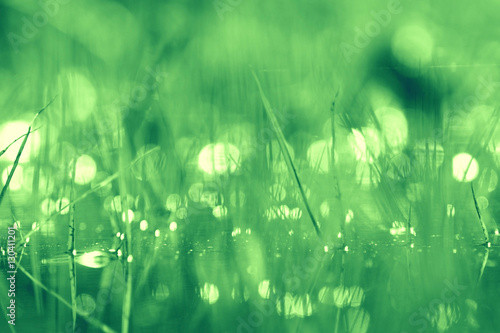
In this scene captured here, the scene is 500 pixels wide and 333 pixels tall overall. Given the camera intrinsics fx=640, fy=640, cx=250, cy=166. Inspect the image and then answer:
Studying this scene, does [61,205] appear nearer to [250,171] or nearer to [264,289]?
[250,171]

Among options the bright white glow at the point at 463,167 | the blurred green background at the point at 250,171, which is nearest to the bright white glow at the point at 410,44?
the blurred green background at the point at 250,171

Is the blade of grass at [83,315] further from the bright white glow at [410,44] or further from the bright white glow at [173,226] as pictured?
the bright white glow at [410,44]

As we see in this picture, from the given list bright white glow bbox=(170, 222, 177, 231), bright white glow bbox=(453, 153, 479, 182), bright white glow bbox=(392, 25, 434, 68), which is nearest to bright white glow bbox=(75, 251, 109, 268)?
bright white glow bbox=(170, 222, 177, 231)

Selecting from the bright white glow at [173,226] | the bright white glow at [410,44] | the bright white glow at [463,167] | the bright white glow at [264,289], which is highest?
the bright white glow at [410,44]

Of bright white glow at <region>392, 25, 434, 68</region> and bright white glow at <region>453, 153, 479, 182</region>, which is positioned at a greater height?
bright white glow at <region>392, 25, 434, 68</region>

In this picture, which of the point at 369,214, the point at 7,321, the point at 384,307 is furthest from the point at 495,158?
the point at 7,321

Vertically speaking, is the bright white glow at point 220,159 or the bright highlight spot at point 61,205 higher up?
the bright white glow at point 220,159

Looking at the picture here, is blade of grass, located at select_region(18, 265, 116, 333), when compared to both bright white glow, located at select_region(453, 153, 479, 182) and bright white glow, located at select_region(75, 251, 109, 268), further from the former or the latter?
bright white glow, located at select_region(453, 153, 479, 182)

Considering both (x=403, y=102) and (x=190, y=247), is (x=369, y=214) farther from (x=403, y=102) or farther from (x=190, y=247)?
(x=403, y=102)
